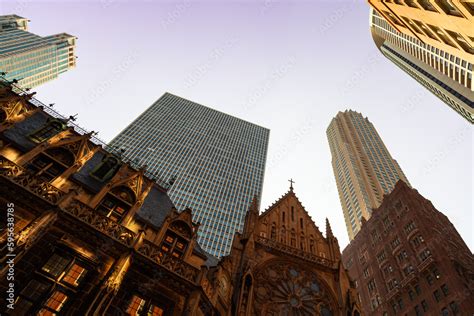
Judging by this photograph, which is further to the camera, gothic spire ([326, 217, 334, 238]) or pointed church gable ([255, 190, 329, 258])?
gothic spire ([326, 217, 334, 238])

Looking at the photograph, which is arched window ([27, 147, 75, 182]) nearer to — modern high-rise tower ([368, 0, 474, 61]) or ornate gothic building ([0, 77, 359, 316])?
ornate gothic building ([0, 77, 359, 316])

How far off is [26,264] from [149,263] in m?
5.27

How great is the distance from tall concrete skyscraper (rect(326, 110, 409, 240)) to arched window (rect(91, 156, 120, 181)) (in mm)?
99201

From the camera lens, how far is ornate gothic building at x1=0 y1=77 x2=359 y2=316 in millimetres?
12383

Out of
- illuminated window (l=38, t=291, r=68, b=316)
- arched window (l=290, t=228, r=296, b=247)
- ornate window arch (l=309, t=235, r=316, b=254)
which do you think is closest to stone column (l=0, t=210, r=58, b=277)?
illuminated window (l=38, t=291, r=68, b=316)

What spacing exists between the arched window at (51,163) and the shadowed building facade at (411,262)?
123ft

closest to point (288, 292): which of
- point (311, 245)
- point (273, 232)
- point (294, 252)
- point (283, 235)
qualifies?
point (294, 252)

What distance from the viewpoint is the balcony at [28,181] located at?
13291 millimetres

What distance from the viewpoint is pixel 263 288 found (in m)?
21.6

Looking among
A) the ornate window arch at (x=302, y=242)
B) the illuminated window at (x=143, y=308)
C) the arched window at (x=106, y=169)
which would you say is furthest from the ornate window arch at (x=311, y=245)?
the arched window at (x=106, y=169)

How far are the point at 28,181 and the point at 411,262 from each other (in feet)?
196

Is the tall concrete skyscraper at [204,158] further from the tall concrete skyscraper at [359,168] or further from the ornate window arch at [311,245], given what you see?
the ornate window arch at [311,245]

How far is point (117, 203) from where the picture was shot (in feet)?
57.7

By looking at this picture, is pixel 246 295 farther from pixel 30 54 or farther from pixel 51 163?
pixel 30 54
